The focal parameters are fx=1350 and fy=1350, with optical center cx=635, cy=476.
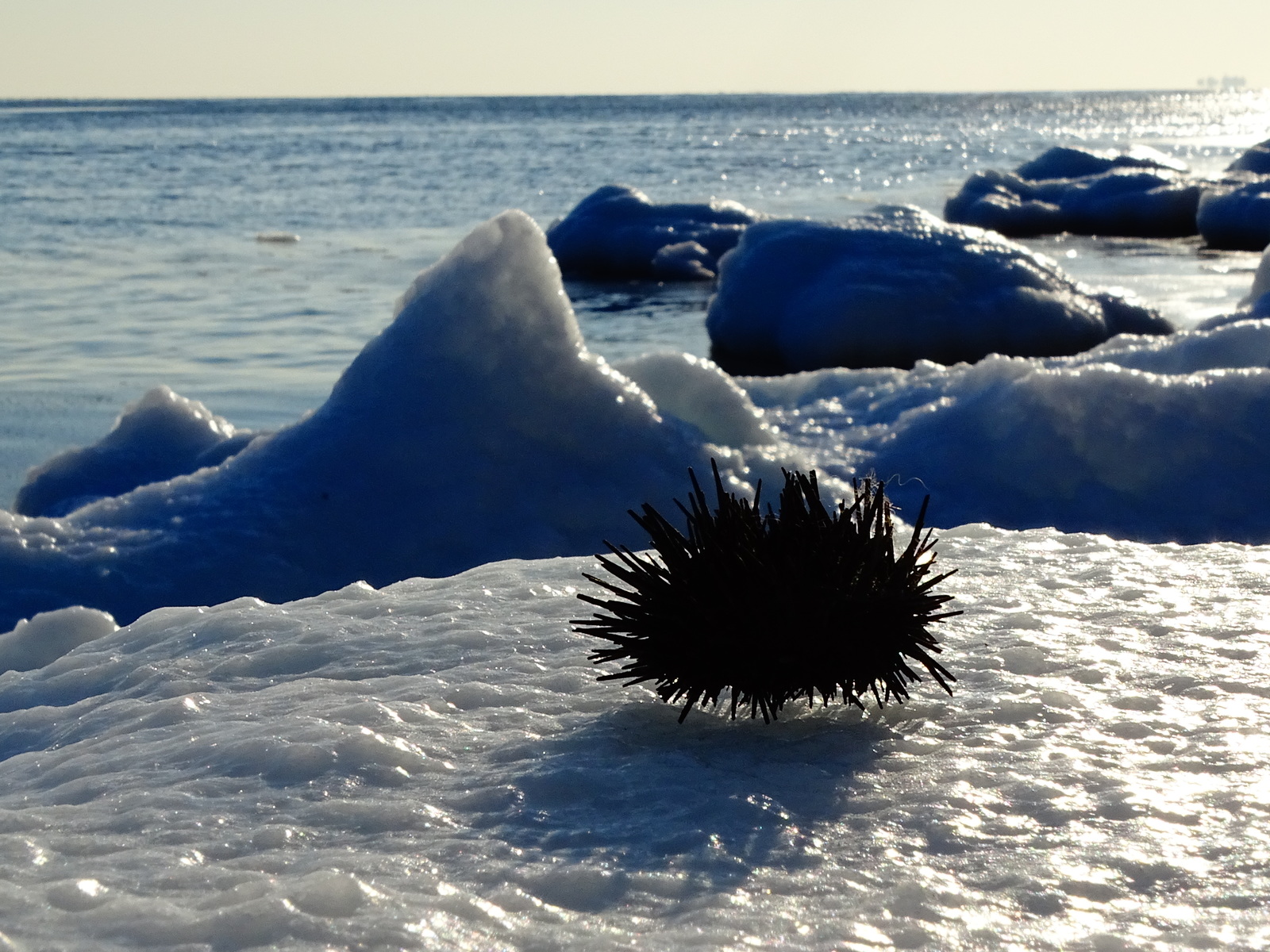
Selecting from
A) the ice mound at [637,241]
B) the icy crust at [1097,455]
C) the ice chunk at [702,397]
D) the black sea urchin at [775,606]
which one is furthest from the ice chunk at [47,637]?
the ice mound at [637,241]

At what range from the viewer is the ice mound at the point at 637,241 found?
2061 cm

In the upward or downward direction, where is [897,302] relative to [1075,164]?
downward

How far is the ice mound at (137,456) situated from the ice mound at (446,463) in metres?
1.19

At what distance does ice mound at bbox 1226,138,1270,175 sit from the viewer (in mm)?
30422

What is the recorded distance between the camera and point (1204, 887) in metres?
2.00

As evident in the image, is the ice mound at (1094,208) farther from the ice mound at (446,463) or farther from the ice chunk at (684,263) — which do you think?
the ice mound at (446,463)

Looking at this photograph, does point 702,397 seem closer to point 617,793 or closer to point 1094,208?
point 617,793

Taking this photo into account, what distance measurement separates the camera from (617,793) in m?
2.40

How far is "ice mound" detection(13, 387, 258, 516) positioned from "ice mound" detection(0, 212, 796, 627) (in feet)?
3.90

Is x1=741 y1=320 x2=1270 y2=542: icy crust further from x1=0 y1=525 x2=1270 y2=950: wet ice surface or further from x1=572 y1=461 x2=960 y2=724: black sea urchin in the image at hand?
x1=572 y1=461 x2=960 y2=724: black sea urchin

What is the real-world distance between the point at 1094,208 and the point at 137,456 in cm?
2365

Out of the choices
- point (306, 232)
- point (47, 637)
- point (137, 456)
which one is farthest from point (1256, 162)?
point (47, 637)

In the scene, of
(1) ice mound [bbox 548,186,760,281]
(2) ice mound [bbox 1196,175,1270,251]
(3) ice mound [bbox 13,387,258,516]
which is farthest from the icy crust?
(2) ice mound [bbox 1196,175,1270,251]

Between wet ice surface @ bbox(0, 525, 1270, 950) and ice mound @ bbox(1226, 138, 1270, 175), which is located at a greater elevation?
ice mound @ bbox(1226, 138, 1270, 175)
